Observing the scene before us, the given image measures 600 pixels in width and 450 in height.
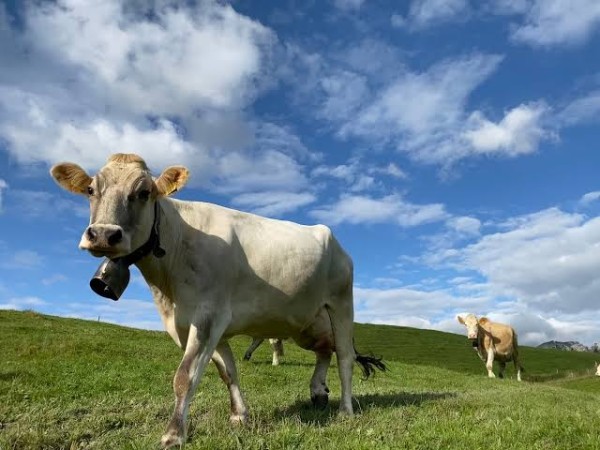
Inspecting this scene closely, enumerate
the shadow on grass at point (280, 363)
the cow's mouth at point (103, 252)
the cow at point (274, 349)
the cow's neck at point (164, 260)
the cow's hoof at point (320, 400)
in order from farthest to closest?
the cow at point (274, 349), the shadow on grass at point (280, 363), the cow's hoof at point (320, 400), the cow's neck at point (164, 260), the cow's mouth at point (103, 252)

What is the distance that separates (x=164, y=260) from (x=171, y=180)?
95 cm

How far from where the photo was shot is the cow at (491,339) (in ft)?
111

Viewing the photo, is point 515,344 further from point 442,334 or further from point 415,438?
point 415,438

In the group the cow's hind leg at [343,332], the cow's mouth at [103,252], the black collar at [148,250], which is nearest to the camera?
the cow's mouth at [103,252]

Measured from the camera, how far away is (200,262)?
7082 mm

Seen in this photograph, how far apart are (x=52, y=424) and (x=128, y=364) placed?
1226 centimetres

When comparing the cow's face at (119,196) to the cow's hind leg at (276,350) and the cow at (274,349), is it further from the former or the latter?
the cow at (274,349)

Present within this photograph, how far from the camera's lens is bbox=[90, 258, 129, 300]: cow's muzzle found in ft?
21.3

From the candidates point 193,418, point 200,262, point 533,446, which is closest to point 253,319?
point 200,262

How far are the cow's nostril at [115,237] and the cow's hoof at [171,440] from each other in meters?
1.99

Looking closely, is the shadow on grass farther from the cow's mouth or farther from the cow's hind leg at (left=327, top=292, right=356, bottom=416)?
the cow's mouth

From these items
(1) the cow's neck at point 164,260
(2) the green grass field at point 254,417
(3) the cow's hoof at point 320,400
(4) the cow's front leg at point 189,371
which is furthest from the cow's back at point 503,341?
(1) the cow's neck at point 164,260

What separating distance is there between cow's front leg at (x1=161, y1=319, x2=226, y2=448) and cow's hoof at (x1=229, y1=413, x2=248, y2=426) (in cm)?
136

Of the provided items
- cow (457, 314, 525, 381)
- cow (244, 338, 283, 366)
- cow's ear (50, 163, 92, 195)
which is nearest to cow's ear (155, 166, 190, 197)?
cow's ear (50, 163, 92, 195)
